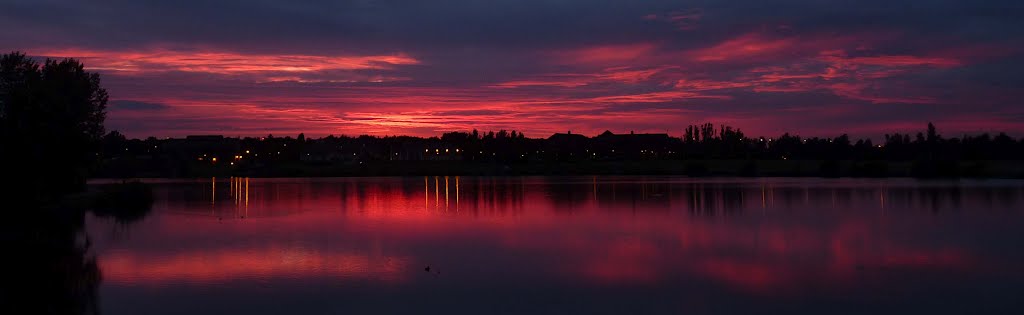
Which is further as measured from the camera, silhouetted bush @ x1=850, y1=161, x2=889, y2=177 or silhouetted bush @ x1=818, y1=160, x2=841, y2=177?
silhouetted bush @ x1=818, y1=160, x2=841, y2=177

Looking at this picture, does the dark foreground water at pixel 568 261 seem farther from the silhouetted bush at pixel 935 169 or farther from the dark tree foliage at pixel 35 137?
the silhouetted bush at pixel 935 169

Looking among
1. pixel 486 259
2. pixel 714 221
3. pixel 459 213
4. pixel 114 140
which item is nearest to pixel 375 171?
pixel 114 140

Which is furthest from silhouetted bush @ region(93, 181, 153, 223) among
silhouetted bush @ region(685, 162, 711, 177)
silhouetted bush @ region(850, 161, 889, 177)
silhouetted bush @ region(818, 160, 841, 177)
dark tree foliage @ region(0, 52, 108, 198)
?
silhouetted bush @ region(850, 161, 889, 177)

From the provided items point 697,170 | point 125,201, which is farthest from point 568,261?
point 697,170

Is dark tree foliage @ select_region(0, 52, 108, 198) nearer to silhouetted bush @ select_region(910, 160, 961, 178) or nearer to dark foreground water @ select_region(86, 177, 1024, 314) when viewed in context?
dark foreground water @ select_region(86, 177, 1024, 314)

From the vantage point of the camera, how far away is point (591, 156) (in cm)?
16062

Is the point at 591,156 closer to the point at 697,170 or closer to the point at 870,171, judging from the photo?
the point at 697,170

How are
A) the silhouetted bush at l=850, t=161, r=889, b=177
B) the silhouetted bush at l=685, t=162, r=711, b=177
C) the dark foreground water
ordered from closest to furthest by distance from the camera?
the dark foreground water → the silhouetted bush at l=850, t=161, r=889, b=177 → the silhouetted bush at l=685, t=162, r=711, b=177

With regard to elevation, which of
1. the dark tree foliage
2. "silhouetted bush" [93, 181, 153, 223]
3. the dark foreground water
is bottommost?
the dark foreground water

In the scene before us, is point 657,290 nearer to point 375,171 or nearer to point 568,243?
point 568,243

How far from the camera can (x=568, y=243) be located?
23.7m

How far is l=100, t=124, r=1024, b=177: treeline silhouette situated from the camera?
316 feet

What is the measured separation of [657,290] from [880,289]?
4288 mm

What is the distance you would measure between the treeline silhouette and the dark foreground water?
32.9m
